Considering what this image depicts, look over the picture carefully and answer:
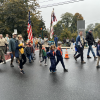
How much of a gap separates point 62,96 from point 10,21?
3088 centimetres

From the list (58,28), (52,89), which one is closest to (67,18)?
(58,28)

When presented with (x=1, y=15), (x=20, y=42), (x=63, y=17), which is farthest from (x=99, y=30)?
(x=20, y=42)

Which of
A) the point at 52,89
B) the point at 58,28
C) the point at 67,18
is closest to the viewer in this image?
the point at 52,89

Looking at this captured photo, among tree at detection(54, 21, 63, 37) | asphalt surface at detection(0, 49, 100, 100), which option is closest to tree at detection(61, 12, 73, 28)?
tree at detection(54, 21, 63, 37)

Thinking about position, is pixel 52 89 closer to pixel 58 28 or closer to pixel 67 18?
pixel 58 28

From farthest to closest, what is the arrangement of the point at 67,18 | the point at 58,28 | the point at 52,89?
1. the point at 58,28
2. the point at 67,18
3. the point at 52,89

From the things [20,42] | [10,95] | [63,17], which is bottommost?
[10,95]

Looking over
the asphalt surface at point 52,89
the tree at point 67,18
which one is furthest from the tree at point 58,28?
the asphalt surface at point 52,89

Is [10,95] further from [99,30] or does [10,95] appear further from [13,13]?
[99,30]

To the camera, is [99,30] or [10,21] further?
[99,30]

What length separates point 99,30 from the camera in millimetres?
106875

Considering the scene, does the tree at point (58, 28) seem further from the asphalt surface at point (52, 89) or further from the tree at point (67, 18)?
the asphalt surface at point (52, 89)

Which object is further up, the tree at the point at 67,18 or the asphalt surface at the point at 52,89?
the tree at the point at 67,18

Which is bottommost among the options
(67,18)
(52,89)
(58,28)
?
(52,89)
